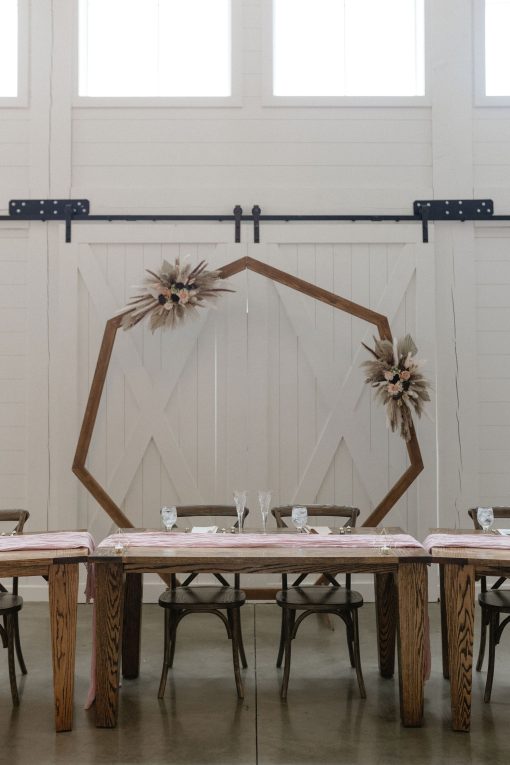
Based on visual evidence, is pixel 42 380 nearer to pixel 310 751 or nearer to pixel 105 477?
pixel 105 477

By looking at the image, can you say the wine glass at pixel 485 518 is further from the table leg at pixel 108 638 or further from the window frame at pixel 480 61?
the window frame at pixel 480 61

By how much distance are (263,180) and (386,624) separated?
308 centimetres

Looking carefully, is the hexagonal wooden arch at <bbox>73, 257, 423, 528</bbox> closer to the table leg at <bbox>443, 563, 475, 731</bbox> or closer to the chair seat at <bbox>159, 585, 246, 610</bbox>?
the chair seat at <bbox>159, 585, 246, 610</bbox>

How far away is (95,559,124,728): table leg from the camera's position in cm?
349

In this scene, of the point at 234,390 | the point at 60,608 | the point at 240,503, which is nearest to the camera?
the point at 60,608

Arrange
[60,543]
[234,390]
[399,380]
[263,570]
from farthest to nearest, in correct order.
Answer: [234,390] < [399,380] < [60,543] < [263,570]

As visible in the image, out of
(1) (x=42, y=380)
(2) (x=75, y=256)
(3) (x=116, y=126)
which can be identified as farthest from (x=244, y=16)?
(1) (x=42, y=380)

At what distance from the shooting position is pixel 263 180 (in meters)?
5.80

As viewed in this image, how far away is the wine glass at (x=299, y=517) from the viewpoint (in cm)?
414

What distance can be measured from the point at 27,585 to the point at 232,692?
2.28 meters

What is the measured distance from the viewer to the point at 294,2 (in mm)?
5906

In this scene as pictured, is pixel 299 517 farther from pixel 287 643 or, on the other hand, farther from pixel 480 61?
pixel 480 61

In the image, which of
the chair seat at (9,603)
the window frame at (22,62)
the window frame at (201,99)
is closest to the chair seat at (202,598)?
the chair seat at (9,603)

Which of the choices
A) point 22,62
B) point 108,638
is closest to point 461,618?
point 108,638
